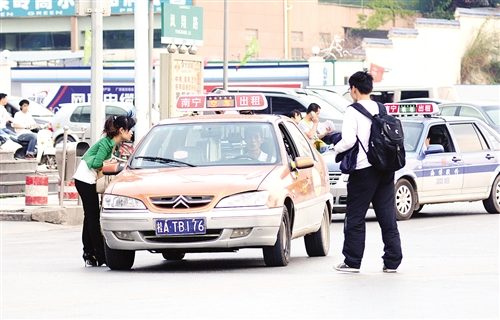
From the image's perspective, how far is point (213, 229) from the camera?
1060cm

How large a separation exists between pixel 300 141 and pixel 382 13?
67.1 metres

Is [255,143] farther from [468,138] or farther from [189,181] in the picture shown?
[468,138]

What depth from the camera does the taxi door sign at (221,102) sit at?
13148 mm

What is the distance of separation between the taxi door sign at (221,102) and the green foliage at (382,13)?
6605 cm

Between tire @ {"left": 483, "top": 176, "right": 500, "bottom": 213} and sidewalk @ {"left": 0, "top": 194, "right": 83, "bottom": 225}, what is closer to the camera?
sidewalk @ {"left": 0, "top": 194, "right": 83, "bottom": 225}

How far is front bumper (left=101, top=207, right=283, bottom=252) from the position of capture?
34.7 ft

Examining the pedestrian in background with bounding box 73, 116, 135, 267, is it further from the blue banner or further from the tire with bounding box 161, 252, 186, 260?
the blue banner

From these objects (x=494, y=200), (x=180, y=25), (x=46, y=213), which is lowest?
(x=46, y=213)

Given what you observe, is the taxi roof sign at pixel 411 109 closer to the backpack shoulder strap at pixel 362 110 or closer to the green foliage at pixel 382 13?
the backpack shoulder strap at pixel 362 110

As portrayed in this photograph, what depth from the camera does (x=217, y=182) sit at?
35.2ft

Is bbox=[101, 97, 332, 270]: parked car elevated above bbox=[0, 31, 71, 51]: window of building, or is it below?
below

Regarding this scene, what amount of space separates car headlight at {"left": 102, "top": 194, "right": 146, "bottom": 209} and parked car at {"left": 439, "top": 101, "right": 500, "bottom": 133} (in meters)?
19.9

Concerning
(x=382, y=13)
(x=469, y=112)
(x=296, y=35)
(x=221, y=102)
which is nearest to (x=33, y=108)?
(x=469, y=112)

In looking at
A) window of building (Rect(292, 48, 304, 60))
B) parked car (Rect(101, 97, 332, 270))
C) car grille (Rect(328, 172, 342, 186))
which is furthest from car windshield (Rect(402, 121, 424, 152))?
window of building (Rect(292, 48, 304, 60))
